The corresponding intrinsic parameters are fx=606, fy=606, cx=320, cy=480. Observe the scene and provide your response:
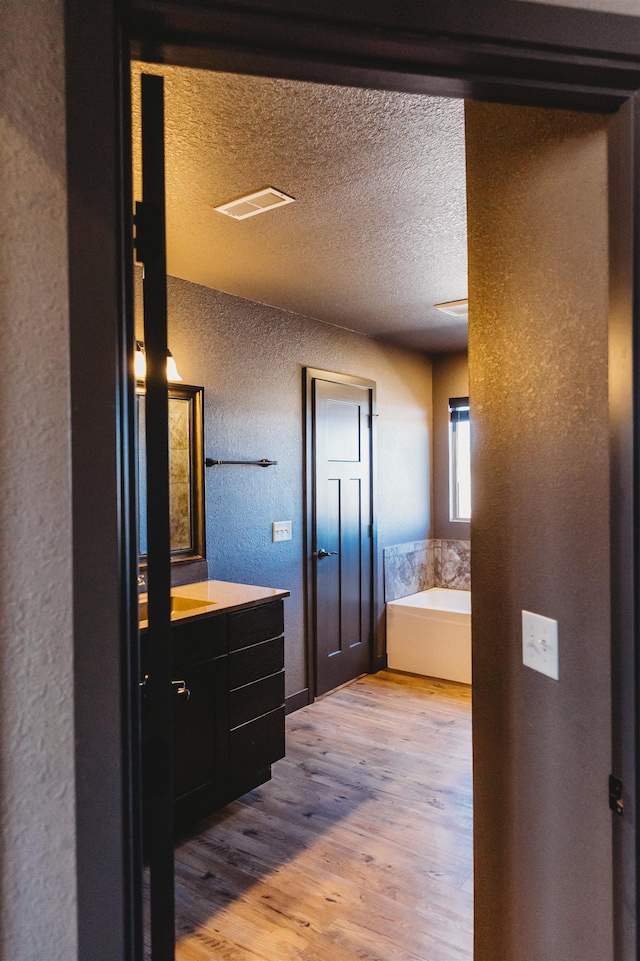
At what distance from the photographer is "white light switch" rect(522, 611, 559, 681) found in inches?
45.6

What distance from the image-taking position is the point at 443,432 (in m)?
5.39

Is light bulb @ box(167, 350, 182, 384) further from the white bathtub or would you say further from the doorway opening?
the white bathtub

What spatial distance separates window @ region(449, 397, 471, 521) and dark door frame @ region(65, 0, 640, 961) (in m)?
4.51

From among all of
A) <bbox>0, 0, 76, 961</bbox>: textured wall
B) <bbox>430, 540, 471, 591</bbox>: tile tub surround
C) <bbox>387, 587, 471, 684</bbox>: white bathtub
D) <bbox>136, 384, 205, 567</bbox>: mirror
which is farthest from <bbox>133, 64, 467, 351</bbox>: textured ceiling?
<bbox>430, 540, 471, 591</bbox>: tile tub surround

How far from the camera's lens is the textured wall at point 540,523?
3.43 ft

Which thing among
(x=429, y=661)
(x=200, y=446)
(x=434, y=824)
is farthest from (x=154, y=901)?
(x=429, y=661)

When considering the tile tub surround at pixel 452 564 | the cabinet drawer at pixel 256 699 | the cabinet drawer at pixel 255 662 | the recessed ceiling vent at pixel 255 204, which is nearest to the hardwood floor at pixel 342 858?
the cabinet drawer at pixel 256 699

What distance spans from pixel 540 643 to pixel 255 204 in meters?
1.87

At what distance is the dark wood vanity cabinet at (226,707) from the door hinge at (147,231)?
1673mm

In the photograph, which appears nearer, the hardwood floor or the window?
the hardwood floor

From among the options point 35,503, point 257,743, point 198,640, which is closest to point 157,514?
point 35,503

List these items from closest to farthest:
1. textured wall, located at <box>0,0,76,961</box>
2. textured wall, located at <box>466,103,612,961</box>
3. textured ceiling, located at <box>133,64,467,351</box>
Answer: textured wall, located at <box>0,0,76,961</box> → textured wall, located at <box>466,103,612,961</box> → textured ceiling, located at <box>133,64,467,351</box>

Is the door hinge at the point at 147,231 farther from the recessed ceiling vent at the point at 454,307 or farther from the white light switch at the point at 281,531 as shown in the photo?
the recessed ceiling vent at the point at 454,307

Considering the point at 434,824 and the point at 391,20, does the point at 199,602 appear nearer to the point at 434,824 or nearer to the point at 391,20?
the point at 434,824
